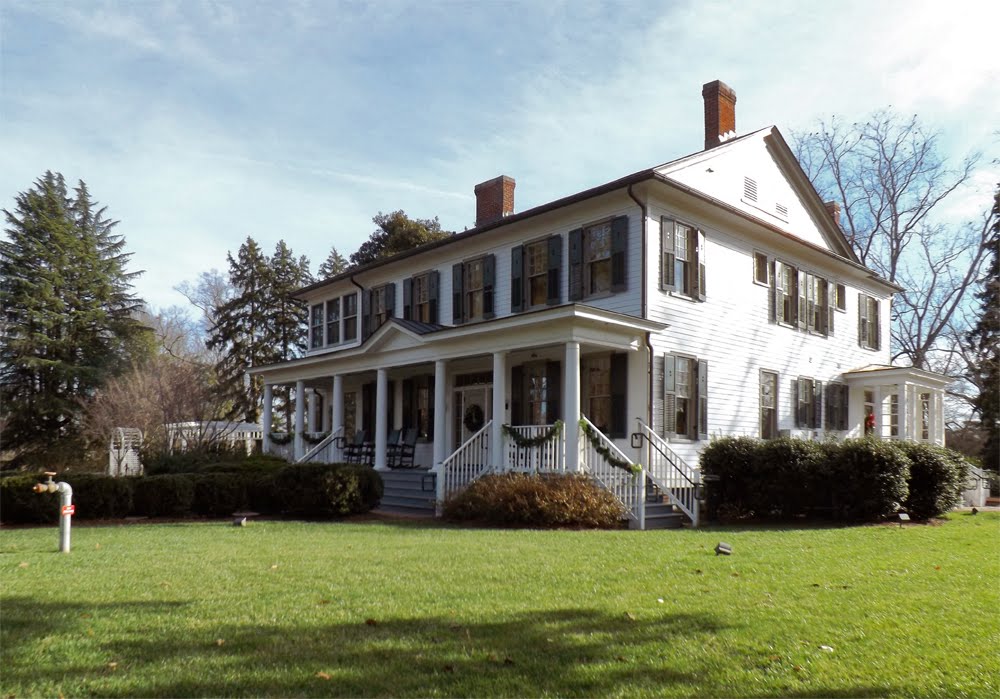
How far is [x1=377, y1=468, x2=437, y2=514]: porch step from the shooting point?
15770mm

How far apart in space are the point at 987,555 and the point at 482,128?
7.76 meters

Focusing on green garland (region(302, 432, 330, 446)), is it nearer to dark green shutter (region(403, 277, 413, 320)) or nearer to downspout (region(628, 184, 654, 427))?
dark green shutter (region(403, 277, 413, 320))

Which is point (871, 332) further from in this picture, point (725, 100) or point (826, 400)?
point (725, 100)

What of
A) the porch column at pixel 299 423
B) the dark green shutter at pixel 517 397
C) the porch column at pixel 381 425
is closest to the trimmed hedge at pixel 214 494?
the porch column at pixel 381 425

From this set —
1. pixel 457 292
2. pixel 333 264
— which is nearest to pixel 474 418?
pixel 457 292

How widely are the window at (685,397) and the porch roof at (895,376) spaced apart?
644 cm

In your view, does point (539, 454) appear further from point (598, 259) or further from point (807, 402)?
point (807, 402)

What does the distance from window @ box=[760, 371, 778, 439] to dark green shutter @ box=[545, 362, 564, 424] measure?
490cm

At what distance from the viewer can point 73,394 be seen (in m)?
33.4

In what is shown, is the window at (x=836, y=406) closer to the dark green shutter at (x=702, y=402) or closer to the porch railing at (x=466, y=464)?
the dark green shutter at (x=702, y=402)

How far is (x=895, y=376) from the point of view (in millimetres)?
20297

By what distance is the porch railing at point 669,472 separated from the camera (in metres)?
14.1

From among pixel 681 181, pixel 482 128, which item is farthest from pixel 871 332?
pixel 482 128

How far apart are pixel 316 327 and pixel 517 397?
10.4 m
